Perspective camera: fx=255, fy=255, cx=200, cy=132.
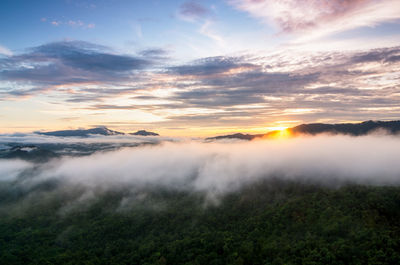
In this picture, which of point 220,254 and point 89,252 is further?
point 89,252

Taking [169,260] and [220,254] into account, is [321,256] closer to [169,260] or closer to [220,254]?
[220,254]

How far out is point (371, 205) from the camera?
111750 millimetres

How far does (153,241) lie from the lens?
135750 mm

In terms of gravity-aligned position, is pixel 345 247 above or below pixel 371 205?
below

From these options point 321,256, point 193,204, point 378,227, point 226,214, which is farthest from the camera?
point 193,204

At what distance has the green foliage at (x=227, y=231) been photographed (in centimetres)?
9375

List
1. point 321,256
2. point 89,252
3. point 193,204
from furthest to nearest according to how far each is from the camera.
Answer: point 193,204 → point 89,252 → point 321,256

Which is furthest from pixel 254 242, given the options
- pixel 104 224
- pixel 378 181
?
pixel 104 224

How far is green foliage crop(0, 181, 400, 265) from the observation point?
93.8 metres

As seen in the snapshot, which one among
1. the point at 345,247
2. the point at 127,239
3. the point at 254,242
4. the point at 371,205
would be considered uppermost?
the point at 371,205

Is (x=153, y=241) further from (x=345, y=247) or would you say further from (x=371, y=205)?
(x=371, y=205)

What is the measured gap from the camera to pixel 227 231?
133 m

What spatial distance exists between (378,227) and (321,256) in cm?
2755

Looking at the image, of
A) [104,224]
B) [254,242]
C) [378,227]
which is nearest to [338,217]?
[378,227]
